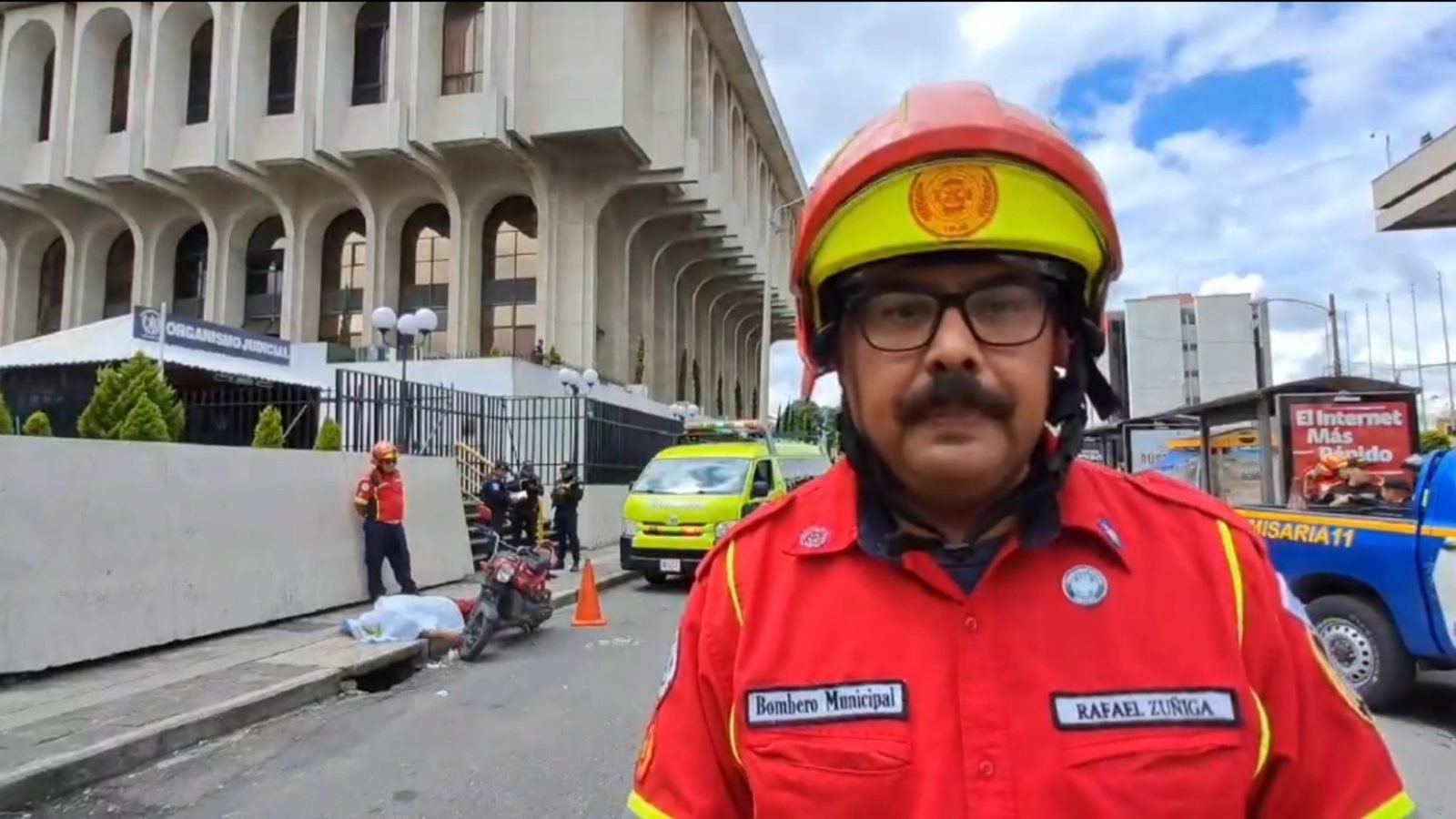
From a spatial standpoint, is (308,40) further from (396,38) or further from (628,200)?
(628,200)

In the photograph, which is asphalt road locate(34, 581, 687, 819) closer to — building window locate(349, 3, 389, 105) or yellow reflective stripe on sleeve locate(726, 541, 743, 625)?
yellow reflective stripe on sleeve locate(726, 541, 743, 625)

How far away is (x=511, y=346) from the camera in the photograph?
3120cm

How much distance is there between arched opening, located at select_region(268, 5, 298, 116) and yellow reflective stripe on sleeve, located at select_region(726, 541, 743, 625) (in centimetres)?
3387

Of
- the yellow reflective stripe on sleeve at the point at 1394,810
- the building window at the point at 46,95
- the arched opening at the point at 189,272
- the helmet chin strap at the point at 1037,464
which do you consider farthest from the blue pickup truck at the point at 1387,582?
the building window at the point at 46,95

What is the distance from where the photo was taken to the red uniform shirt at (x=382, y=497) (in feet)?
33.8

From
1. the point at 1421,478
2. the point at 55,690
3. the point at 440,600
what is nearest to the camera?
the point at 1421,478

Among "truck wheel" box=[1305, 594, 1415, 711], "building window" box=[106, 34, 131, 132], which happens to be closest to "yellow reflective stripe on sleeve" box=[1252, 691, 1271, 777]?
"truck wheel" box=[1305, 594, 1415, 711]

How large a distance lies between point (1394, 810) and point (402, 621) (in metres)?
8.40

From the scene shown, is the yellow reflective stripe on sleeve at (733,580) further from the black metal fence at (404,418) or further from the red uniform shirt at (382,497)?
the black metal fence at (404,418)

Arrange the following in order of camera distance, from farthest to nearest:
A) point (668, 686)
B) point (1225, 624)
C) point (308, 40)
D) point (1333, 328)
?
point (308, 40), point (1333, 328), point (668, 686), point (1225, 624)

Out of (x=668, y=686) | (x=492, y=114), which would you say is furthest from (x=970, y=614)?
(x=492, y=114)

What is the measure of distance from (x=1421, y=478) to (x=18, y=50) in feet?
129

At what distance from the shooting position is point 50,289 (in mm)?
36250

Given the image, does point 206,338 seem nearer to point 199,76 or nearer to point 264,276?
point 264,276
